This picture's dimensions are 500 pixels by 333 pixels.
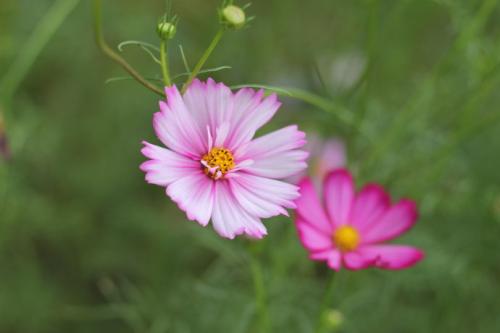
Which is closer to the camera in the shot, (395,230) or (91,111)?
(395,230)

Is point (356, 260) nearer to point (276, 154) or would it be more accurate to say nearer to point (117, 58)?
point (276, 154)

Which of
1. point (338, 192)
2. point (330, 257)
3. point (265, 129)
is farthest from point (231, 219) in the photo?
point (265, 129)

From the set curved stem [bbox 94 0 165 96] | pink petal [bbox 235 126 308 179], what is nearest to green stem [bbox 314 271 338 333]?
pink petal [bbox 235 126 308 179]

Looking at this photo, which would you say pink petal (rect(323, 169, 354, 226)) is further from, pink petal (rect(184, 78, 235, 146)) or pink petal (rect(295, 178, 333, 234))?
pink petal (rect(184, 78, 235, 146))

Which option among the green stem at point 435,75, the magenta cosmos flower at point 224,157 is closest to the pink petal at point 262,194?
the magenta cosmos flower at point 224,157

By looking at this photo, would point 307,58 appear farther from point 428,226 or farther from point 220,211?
point 220,211

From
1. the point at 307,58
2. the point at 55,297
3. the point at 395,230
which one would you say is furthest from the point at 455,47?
the point at 55,297
